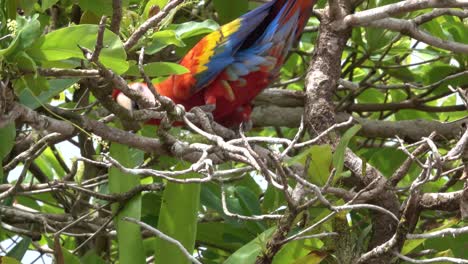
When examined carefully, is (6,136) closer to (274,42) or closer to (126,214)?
(126,214)

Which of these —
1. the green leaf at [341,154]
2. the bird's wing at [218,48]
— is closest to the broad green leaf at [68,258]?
the green leaf at [341,154]

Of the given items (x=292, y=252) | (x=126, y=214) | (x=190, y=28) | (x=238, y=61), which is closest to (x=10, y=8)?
(x=190, y=28)

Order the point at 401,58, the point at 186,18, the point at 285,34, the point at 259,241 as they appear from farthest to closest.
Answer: the point at 401,58, the point at 186,18, the point at 285,34, the point at 259,241

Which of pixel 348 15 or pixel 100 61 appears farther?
pixel 348 15

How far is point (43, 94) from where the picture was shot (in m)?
2.25

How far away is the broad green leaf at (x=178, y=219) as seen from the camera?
2346 millimetres

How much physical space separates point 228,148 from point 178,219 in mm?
532

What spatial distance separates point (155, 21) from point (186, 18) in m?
1.23

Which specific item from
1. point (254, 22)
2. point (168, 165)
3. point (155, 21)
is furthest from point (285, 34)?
point (155, 21)

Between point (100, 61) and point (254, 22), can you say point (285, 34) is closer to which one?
point (254, 22)

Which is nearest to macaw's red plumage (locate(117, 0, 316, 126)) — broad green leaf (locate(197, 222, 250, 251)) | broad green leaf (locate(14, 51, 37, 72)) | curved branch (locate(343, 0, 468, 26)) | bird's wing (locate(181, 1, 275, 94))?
bird's wing (locate(181, 1, 275, 94))

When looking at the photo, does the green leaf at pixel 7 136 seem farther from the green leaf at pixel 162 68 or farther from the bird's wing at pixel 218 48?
the bird's wing at pixel 218 48

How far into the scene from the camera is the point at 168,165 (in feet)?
10.1

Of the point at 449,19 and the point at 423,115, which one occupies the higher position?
the point at 449,19
